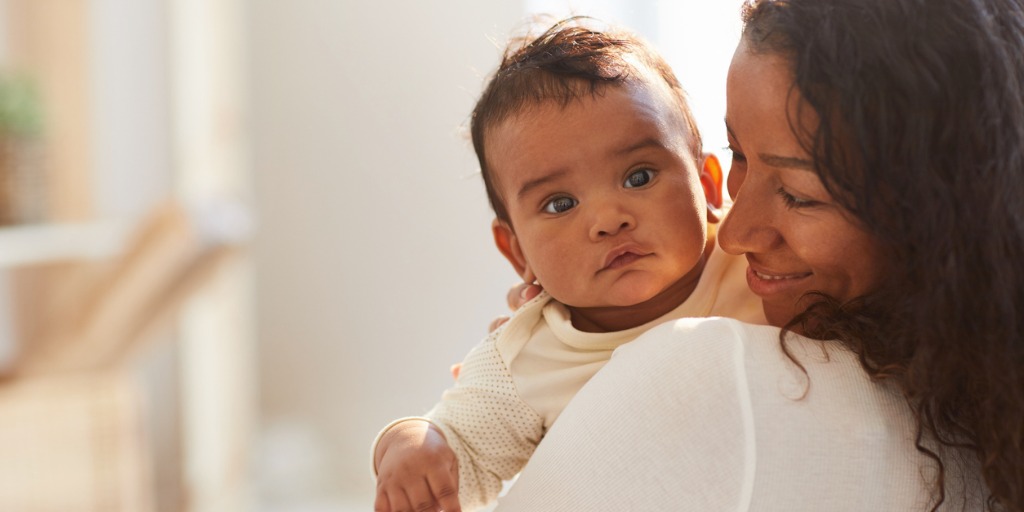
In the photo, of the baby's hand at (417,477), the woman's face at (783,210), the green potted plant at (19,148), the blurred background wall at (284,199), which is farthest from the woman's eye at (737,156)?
the green potted plant at (19,148)

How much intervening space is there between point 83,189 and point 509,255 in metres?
2.65

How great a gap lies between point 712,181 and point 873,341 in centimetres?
42

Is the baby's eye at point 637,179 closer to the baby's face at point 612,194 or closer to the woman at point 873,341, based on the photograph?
the baby's face at point 612,194

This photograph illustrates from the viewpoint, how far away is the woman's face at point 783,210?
840 mm

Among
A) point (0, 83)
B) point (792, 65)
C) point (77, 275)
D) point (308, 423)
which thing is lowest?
point (308, 423)

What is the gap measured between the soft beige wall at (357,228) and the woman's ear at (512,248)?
98.4 inches

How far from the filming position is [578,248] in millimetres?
1111

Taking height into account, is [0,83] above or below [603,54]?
below

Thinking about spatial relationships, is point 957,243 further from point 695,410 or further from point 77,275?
point 77,275

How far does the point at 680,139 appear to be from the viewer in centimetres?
113

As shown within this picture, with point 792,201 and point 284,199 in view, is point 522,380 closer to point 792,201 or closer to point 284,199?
point 792,201

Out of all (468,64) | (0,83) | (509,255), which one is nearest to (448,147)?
(468,64)

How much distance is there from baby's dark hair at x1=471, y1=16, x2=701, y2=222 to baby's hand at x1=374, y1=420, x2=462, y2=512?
1.00 feet

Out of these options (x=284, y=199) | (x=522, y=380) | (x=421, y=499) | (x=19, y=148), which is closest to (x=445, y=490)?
(x=421, y=499)
